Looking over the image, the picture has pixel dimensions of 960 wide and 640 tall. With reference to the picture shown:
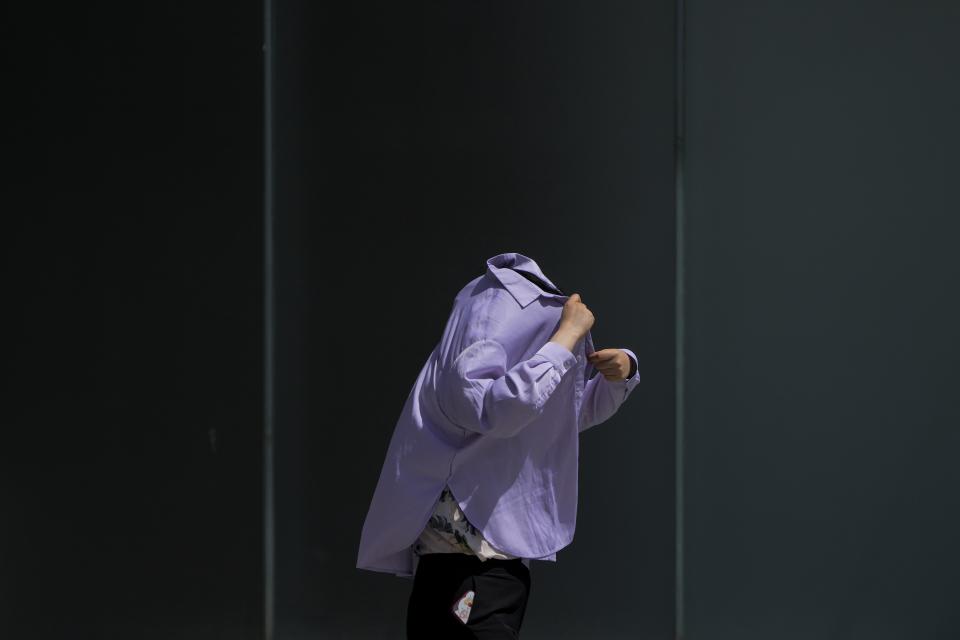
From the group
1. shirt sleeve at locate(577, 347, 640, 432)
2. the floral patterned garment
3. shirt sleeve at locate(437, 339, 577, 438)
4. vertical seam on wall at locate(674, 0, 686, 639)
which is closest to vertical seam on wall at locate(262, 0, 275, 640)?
vertical seam on wall at locate(674, 0, 686, 639)

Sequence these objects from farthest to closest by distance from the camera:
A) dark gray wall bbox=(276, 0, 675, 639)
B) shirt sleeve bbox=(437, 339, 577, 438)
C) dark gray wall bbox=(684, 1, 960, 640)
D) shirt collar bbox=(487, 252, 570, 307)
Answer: dark gray wall bbox=(276, 0, 675, 639)
dark gray wall bbox=(684, 1, 960, 640)
shirt collar bbox=(487, 252, 570, 307)
shirt sleeve bbox=(437, 339, 577, 438)

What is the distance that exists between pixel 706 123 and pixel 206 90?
194 centimetres

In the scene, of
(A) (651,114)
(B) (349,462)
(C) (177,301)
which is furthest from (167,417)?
(A) (651,114)

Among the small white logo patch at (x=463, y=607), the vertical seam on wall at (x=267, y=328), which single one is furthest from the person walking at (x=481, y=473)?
the vertical seam on wall at (x=267, y=328)

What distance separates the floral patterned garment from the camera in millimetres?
2564

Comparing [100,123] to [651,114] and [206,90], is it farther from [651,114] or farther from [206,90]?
[651,114]

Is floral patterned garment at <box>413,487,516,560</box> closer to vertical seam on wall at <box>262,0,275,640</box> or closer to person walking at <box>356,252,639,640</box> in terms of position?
person walking at <box>356,252,639,640</box>

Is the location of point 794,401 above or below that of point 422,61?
below

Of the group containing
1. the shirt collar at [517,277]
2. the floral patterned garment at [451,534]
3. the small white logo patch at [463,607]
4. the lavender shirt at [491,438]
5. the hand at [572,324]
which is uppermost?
the shirt collar at [517,277]

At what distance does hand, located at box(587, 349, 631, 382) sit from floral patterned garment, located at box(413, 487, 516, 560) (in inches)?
17.0

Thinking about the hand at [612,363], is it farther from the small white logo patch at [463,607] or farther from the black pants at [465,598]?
the small white logo patch at [463,607]

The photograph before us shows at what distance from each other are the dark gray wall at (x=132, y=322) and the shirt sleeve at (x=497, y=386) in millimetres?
2362

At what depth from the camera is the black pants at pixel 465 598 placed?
99.6 inches

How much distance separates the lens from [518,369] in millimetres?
2432
